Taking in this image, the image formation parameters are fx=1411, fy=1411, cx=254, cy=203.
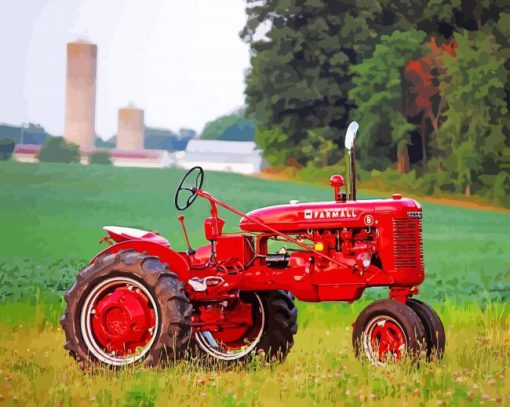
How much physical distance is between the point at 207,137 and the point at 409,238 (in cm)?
1028

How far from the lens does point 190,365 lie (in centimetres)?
664

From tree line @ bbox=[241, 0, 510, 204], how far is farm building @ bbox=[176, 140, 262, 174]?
43 centimetres

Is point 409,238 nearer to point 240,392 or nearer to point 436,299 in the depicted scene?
point 240,392

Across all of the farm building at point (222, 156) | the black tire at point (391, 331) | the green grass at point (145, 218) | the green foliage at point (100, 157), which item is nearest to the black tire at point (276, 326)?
the black tire at point (391, 331)

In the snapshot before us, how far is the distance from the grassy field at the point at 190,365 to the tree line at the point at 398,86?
1492 millimetres

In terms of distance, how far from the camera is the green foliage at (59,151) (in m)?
17.1

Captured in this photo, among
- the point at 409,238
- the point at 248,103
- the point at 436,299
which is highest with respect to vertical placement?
the point at 248,103

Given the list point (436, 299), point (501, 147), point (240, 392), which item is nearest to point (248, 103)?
point (501, 147)

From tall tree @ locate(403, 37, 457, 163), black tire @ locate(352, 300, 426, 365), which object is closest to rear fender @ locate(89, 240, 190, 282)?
black tire @ locate(352, 300, 426, 365)

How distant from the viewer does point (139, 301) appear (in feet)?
21.8

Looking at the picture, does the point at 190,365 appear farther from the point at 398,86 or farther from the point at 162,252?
the point at 398,86

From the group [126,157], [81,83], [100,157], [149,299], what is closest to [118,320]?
[149,299]

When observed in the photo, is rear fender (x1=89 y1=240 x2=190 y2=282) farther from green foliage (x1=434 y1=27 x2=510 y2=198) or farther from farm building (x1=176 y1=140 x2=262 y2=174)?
green foliage (x1=434 y1=27 x2=510 y2=198)

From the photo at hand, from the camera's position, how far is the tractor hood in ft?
22.1
